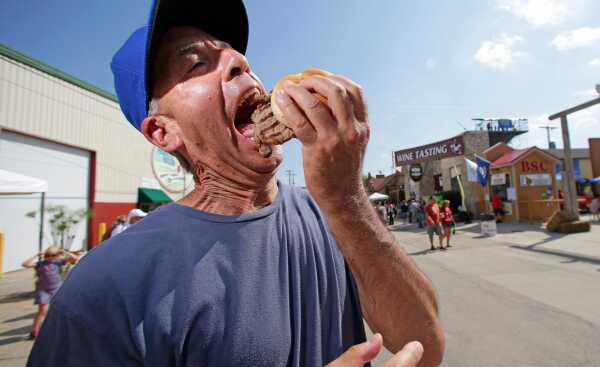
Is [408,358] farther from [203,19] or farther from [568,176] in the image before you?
[568,176]

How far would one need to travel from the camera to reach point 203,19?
143 cm

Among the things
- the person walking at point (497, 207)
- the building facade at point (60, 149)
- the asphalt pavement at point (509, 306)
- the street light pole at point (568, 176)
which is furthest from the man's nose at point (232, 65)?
the person walking at point (497, 207)

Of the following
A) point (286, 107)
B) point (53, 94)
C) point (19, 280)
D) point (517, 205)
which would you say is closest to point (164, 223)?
point (286, 107)

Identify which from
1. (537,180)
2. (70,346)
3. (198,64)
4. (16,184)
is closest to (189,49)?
(198,64)

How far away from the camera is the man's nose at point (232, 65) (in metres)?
1.32

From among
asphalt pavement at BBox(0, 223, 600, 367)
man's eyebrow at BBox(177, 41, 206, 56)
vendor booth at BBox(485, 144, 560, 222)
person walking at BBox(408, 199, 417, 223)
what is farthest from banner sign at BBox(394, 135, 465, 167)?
man's eyebrow at BBox(177, 41, 206, 56)

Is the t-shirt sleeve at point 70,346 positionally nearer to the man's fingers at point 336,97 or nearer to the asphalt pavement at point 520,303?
the man's fingers at point 336,97

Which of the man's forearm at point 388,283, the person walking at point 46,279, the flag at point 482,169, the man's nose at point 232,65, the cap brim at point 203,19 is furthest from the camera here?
the flag at point 482,169

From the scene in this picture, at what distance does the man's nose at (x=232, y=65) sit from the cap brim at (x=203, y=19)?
213mm

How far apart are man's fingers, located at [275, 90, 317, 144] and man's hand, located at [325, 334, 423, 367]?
1.96 feet

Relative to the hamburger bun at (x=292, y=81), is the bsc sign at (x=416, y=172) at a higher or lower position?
higher

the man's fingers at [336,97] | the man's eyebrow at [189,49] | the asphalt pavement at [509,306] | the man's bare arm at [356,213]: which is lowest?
the asphalt pavement at [509,306]

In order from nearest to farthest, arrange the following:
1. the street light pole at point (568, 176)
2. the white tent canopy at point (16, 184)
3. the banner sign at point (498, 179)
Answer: the white tent canopy at point (16, 184) → the street light pole at point (568, 176) → the banner sign at point (498, 179)

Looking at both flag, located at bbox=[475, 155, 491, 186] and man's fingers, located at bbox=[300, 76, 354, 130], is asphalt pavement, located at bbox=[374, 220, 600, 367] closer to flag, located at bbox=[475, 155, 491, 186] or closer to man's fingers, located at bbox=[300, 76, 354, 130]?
man's fingers, located at bbox=[300, 76, 354, 130]
